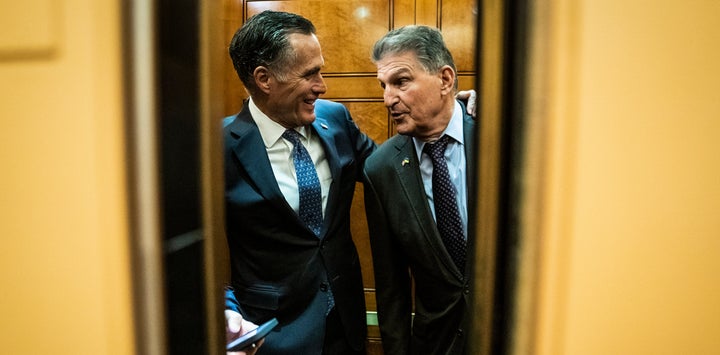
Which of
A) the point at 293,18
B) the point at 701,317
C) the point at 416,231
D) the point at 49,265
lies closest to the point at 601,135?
the point at 701,317

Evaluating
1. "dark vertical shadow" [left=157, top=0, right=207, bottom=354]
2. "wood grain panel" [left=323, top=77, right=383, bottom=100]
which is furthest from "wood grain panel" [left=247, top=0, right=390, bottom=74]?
"dark vertical shadow" [left=157, top=0, right=207, bottom=354]

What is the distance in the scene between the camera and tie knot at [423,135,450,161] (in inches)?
56.2

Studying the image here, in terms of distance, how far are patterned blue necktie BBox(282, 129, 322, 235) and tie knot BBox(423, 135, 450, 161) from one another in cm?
42

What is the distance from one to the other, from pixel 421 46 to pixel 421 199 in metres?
0.58

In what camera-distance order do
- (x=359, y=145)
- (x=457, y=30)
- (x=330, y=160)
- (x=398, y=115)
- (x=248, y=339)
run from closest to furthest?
1. (x=248, y=339)
2. (x=330, y=160)
3. (x=398, y=115)
4. (x=359, y=145)
5. (x=457, y=30)

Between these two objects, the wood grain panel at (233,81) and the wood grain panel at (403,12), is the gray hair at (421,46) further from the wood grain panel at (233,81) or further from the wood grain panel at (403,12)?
the wood grain panel at (233,81)

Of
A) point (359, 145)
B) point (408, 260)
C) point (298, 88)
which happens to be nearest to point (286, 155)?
point (298, 88)

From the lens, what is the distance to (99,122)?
0.44m

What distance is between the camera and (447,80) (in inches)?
59.2

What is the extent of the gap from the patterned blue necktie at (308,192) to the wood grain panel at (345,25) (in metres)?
1.26

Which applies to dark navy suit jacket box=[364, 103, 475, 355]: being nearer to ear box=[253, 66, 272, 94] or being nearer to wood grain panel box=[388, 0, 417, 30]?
ear box=[253, 66, 272, 94]

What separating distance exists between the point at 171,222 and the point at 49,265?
14 centimetres

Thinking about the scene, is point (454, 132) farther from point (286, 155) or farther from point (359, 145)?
point (286, 155)

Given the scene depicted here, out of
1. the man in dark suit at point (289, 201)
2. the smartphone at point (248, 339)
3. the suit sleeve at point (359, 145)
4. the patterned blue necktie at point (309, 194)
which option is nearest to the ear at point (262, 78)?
the man in dark suit at point (289, 201)
